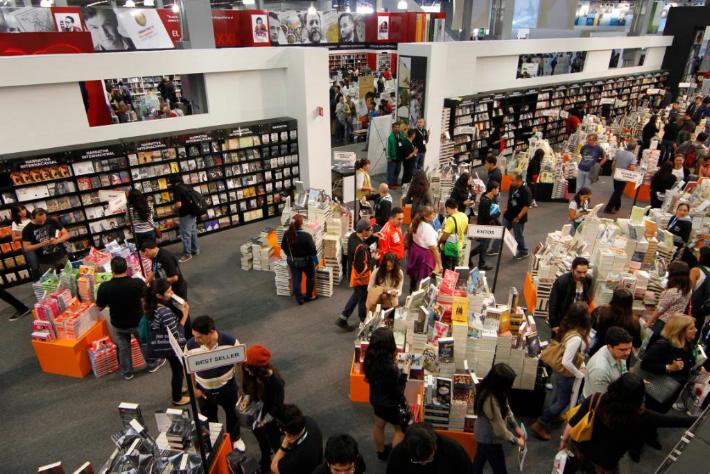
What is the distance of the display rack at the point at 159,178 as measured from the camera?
7.04m

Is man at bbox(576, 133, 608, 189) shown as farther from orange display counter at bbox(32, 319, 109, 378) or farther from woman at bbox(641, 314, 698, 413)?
orange display counter at bbox(32, 319, 109, 378)

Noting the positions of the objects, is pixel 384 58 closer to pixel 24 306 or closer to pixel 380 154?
pixel 380 154

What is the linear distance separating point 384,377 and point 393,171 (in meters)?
8.02

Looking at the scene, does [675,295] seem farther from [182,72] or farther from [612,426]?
[182,72]

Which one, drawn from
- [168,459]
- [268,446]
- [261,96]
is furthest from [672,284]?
[261,96]

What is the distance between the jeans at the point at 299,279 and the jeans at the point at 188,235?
2373 mm

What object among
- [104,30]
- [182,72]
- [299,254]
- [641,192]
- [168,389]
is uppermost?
[104,30]

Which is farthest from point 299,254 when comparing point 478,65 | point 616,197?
point 478,65

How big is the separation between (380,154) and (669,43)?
15.1 meters

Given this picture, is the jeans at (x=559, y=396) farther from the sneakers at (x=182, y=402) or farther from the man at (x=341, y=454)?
the sneakers at (x=182, y=402)

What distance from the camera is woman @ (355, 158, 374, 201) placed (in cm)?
834

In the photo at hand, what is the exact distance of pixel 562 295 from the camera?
16.1 feet

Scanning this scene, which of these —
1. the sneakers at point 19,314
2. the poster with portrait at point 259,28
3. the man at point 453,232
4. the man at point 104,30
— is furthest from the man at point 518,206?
the man at point 104,30

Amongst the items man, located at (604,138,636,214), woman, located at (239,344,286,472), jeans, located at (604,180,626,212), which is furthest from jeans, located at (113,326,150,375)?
jeans, located at (604,180,626,212)
